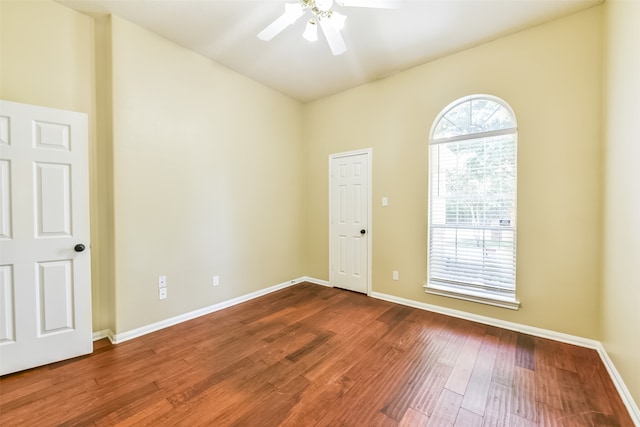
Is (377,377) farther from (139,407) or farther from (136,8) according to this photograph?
(136,8)

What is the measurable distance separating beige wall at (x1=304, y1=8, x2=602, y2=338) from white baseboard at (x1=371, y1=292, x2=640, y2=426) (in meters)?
0.06

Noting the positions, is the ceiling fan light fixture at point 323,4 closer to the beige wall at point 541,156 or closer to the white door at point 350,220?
Result: the beige wall at point 541,156

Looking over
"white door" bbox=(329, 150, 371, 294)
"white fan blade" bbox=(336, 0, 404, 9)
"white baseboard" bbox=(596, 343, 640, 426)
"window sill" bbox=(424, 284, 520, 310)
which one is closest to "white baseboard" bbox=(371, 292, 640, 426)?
"white baseboard" bbox=(596, 343, 640, 426)

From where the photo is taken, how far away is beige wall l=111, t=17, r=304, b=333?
2.46 m

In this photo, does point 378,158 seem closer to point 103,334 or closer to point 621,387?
point 621,387

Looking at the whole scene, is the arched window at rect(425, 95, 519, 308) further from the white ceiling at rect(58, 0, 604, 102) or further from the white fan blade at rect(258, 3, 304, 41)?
the white fan blade at rect(258, 3, 304, 41)

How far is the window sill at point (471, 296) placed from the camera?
2.63 m

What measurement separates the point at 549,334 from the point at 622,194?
1.44 metres

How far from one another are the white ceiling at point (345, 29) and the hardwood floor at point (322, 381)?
2662 mm

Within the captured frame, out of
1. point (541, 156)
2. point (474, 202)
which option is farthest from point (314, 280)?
point (541, 156)

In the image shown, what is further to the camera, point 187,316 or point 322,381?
point 187,316

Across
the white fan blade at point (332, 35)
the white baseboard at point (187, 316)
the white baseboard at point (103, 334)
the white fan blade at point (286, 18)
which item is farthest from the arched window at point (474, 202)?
the white baseboard at point (103, 334)

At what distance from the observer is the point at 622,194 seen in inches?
72.1

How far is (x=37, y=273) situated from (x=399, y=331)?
3.20m
